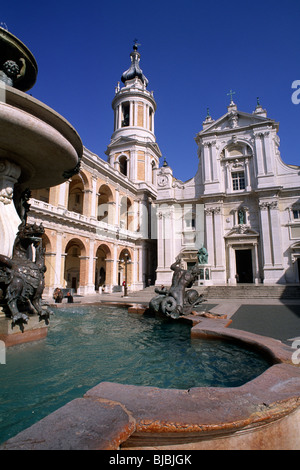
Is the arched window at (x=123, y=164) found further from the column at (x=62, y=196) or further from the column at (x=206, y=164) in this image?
the column at (x=62, y=196)

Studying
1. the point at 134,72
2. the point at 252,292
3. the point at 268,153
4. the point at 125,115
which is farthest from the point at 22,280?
the point at 134,72

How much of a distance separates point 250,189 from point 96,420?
89.7 feet

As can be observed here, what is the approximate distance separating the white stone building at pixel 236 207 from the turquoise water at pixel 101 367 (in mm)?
19317

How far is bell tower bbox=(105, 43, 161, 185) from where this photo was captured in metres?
33.8

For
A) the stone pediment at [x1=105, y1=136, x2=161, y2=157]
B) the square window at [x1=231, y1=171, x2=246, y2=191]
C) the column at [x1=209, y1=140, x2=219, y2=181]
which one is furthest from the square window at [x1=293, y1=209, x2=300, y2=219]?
the stone pediment at [x1=105, y1=136, x2=161, y2=157]

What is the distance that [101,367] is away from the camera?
3256 mm

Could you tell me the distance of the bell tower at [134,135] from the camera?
33.8m

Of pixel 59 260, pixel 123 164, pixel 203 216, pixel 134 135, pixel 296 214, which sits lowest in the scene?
pixel 59 260

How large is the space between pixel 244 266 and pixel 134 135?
21.3m

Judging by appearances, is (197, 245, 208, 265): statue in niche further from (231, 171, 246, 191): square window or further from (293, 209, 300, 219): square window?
(293, 209, 300, 219): square window

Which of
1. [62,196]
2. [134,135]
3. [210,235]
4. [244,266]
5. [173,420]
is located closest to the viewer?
[173,420]

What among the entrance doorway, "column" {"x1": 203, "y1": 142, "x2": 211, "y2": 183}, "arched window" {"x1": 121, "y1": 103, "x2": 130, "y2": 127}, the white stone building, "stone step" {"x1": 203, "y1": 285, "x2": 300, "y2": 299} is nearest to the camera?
"stone step" {"x1": 203, "y1": 285, "x2": 300, "y2": 299}

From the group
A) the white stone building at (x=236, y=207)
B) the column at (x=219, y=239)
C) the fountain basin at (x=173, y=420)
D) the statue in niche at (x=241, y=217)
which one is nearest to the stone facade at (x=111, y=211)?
the white stone building at (x=236, y=207)

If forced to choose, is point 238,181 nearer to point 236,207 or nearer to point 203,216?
point 236,207
